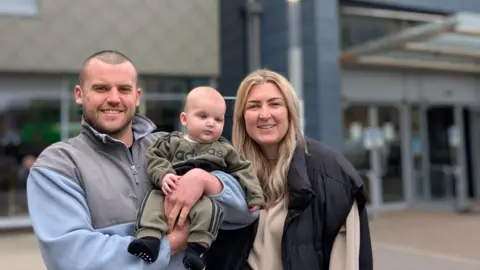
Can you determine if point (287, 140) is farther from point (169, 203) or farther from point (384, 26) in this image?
point (384, 26)

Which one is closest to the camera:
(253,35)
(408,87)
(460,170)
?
(253,35)

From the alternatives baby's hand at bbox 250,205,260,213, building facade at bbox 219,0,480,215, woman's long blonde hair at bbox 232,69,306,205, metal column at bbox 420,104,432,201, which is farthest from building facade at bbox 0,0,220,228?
baby's hand at bbox 250,205,260,213

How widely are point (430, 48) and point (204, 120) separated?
8.59 m

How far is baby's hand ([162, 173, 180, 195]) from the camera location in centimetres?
175

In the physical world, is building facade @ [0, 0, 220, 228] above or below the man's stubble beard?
above

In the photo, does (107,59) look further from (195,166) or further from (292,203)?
(292,203)

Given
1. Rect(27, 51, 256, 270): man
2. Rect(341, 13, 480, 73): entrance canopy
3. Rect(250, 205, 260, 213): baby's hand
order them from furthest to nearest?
1. Rect(341, 13, 480, 73): entrance canopy
2. Rect(250, 205, 260, 213): baby's hand
3. Rect(27, 51, 256, 270): man

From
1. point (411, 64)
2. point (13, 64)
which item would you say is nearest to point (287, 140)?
point (13, 64)

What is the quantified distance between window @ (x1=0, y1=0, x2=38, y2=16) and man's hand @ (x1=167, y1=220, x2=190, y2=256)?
351 inches

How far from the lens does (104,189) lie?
5.49 ft

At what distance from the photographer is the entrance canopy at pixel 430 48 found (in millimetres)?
8266

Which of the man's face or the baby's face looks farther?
the baby's face

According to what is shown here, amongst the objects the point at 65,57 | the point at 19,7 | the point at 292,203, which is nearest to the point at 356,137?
the point at 65,57

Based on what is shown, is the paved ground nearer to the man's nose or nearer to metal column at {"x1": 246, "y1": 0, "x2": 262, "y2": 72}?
metal column at {"x1": 246, "y1": 0, "x2": 262, "y2": 72}
